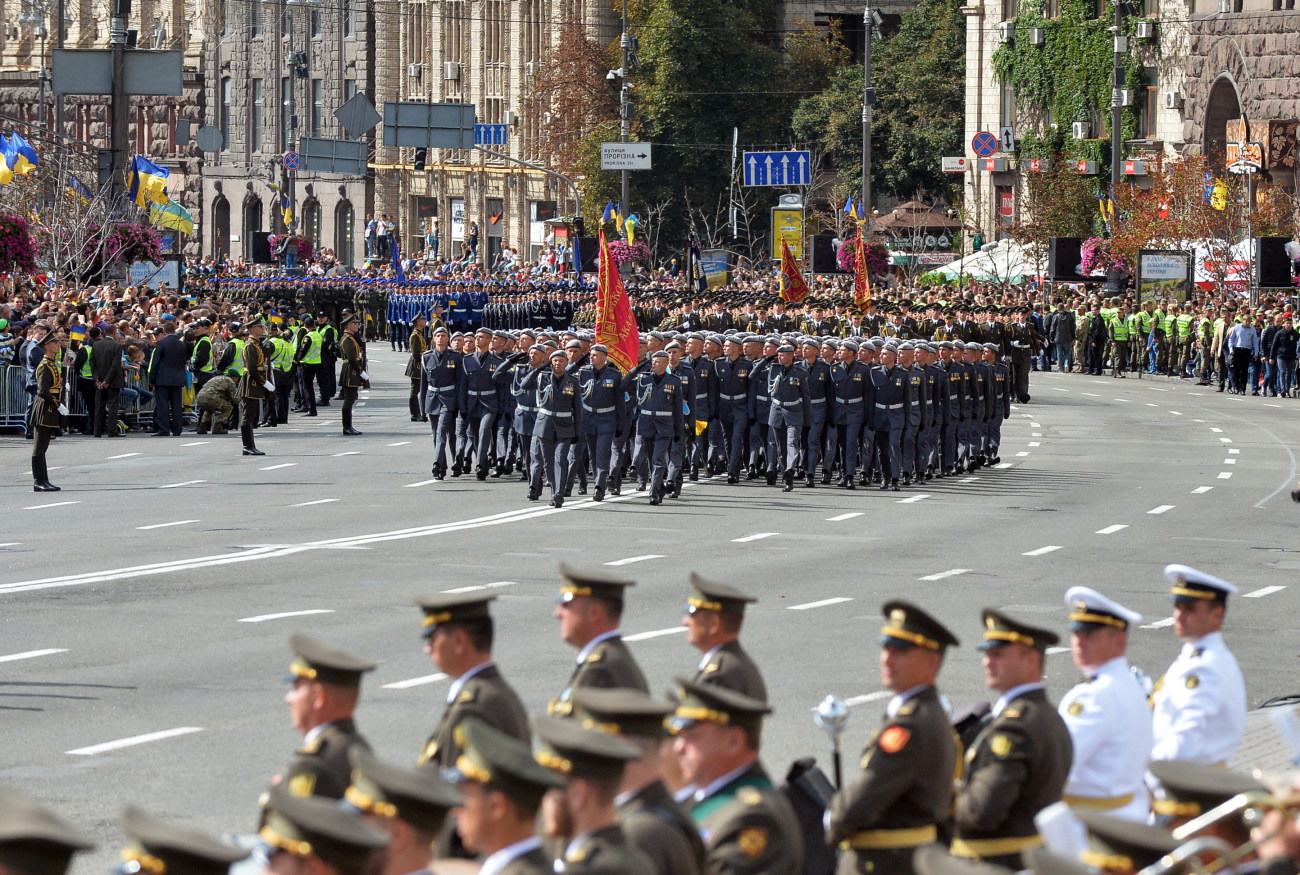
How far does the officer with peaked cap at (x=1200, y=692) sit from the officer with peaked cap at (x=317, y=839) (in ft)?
13.3

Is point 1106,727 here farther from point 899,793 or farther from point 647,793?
point 647,793

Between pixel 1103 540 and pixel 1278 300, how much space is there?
93.7 feet

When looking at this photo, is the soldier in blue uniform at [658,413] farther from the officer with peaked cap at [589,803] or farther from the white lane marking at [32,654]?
the officer with peaked cap at [589,803]

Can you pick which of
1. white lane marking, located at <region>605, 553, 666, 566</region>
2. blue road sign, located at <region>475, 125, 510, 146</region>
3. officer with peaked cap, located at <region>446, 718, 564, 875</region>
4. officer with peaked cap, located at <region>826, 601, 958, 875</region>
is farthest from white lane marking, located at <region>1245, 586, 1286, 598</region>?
blue road sign, located at <region>475, 125, 510, 146</region>

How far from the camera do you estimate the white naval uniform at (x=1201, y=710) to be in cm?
816

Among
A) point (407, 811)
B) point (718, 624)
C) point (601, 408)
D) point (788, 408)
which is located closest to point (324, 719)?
point (718, 624)

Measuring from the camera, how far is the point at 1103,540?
2144 centimetres

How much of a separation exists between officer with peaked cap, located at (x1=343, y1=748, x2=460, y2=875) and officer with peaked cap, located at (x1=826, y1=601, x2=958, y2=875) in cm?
212

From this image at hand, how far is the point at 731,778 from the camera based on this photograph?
646cm

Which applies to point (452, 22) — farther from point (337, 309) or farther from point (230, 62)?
point (337, 309)

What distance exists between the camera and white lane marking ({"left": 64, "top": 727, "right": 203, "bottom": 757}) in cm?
1152

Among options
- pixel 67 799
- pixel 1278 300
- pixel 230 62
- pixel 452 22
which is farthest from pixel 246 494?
pixel 230 62

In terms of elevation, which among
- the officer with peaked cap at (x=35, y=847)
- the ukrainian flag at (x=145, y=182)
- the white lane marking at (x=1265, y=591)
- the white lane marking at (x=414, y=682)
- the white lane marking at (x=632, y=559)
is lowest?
the white lane marking at (x=1265, y=591)

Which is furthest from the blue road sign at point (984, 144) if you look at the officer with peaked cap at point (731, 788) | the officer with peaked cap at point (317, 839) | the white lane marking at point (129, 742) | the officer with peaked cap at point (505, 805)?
the officer with peaked cap at point (317, 839)
